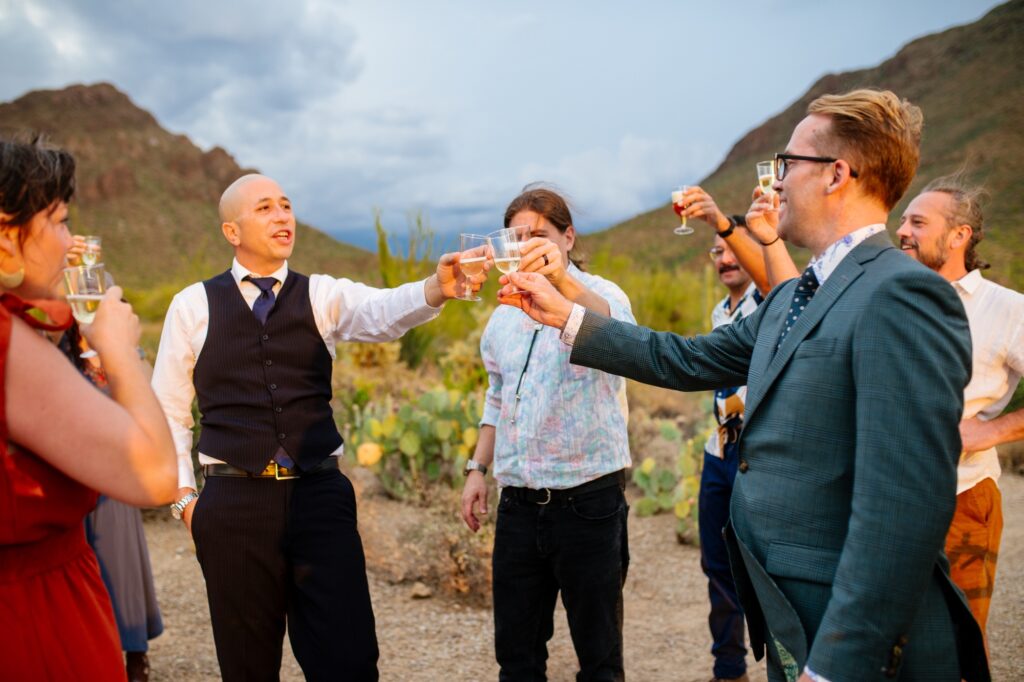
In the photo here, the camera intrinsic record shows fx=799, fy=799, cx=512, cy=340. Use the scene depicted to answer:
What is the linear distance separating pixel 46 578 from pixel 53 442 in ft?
1.52

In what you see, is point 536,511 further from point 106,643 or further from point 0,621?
point 0,621

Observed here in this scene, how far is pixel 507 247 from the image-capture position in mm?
2641

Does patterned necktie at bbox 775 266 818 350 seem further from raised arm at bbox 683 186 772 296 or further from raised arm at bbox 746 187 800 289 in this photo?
raised arm at bbox 683 186 772 296

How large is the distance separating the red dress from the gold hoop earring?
62mm

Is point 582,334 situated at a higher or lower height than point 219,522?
higher

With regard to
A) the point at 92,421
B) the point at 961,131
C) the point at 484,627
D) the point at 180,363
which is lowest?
the point at 484,627

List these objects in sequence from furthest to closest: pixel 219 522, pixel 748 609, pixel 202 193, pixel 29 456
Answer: pixel 202 193 < pixel 219 522 < pixel 748 609 < pixel 29 456

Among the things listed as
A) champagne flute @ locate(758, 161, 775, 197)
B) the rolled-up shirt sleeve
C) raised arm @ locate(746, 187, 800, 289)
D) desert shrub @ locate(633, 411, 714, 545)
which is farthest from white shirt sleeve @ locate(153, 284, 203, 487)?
desert shrub @ locate(633, 411, 714, 545)

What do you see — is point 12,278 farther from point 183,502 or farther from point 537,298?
point 183,502

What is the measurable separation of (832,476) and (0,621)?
1.81m

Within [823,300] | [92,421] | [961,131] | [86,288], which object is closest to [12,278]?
[92,421]

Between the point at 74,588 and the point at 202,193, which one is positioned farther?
the point at 202,193

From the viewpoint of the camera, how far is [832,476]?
5.80 feet

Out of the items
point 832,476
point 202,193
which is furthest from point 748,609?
point 202,193
